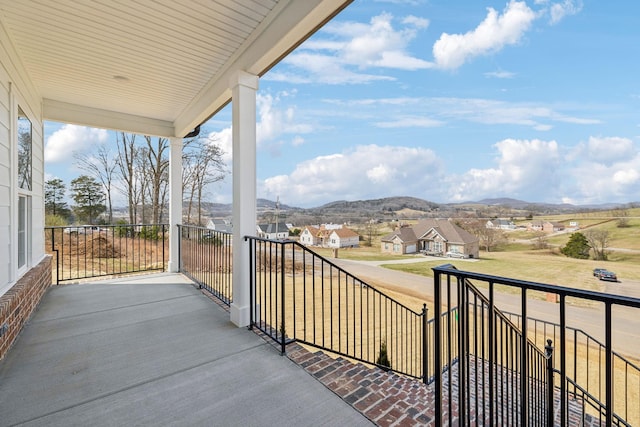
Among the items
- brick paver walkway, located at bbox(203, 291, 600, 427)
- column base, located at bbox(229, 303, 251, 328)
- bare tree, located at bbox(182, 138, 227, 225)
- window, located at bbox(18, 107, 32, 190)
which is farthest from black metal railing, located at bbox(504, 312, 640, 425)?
bare tree, located at bbox(182, 138, 227, 225)

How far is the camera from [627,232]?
4742 millimetres

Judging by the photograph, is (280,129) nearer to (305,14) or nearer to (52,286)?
(52,286)

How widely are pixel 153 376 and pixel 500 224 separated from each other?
5.69 metres

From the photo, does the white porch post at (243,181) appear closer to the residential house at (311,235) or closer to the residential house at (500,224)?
the residential house at (311,235)

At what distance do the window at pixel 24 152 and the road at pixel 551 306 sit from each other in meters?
3.51

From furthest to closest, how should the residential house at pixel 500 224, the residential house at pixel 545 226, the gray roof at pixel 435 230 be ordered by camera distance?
the gray roof at pixel 435 230 < the residential house at pixel 500 224 < the residential house at pixel 545 226

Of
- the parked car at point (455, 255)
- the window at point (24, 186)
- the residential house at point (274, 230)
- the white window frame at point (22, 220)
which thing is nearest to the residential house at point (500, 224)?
the parked car at point (455, 255)

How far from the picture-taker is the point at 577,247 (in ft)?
17.1

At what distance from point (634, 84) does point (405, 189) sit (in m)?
5.43

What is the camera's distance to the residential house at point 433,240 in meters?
5.70

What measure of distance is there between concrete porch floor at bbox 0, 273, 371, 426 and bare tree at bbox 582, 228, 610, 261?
18.8 ft

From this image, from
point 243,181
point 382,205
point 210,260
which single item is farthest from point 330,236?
point 382,205

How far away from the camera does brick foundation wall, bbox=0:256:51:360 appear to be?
7.20 ft

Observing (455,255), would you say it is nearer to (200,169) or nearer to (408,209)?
(408,209)
